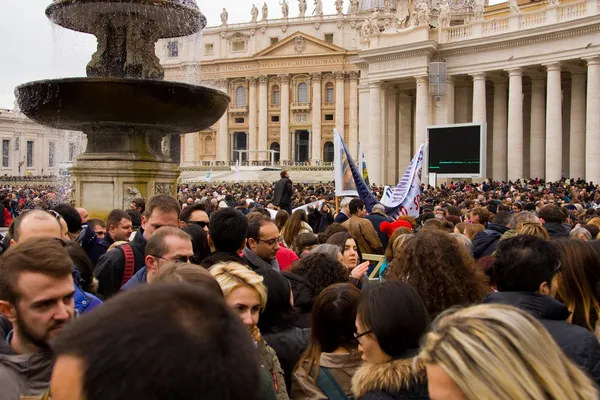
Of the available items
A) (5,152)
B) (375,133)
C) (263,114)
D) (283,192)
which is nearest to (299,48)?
(263,114)

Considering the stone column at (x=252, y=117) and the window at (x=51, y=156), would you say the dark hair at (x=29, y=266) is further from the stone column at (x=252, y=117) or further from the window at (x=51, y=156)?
the window at (x=51, y=156)

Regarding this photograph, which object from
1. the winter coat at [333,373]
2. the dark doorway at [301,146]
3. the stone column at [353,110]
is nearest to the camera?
the winter coat at [333,373]

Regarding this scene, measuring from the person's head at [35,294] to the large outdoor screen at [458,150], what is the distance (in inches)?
1012

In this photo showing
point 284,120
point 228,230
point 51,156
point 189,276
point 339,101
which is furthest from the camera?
point 51,156

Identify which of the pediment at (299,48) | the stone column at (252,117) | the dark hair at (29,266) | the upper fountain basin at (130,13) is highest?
the pediment at (299,48)

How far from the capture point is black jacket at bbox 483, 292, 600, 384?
330 cm

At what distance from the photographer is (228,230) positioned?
4.95 meters

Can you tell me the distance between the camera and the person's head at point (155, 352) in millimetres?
1247

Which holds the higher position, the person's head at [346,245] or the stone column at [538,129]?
the stone column at [538,129]

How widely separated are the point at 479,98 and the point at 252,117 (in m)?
48.6

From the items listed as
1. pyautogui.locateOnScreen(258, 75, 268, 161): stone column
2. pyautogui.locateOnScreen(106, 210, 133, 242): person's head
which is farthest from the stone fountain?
pyautogui.locateOnScreen(258, 75, 268, 161): stone column

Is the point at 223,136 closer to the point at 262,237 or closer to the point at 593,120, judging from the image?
the point at 593,120

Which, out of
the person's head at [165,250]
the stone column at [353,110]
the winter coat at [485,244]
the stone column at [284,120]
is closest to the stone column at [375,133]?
the winter coat at [485,244]

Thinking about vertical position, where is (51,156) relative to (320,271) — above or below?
above
